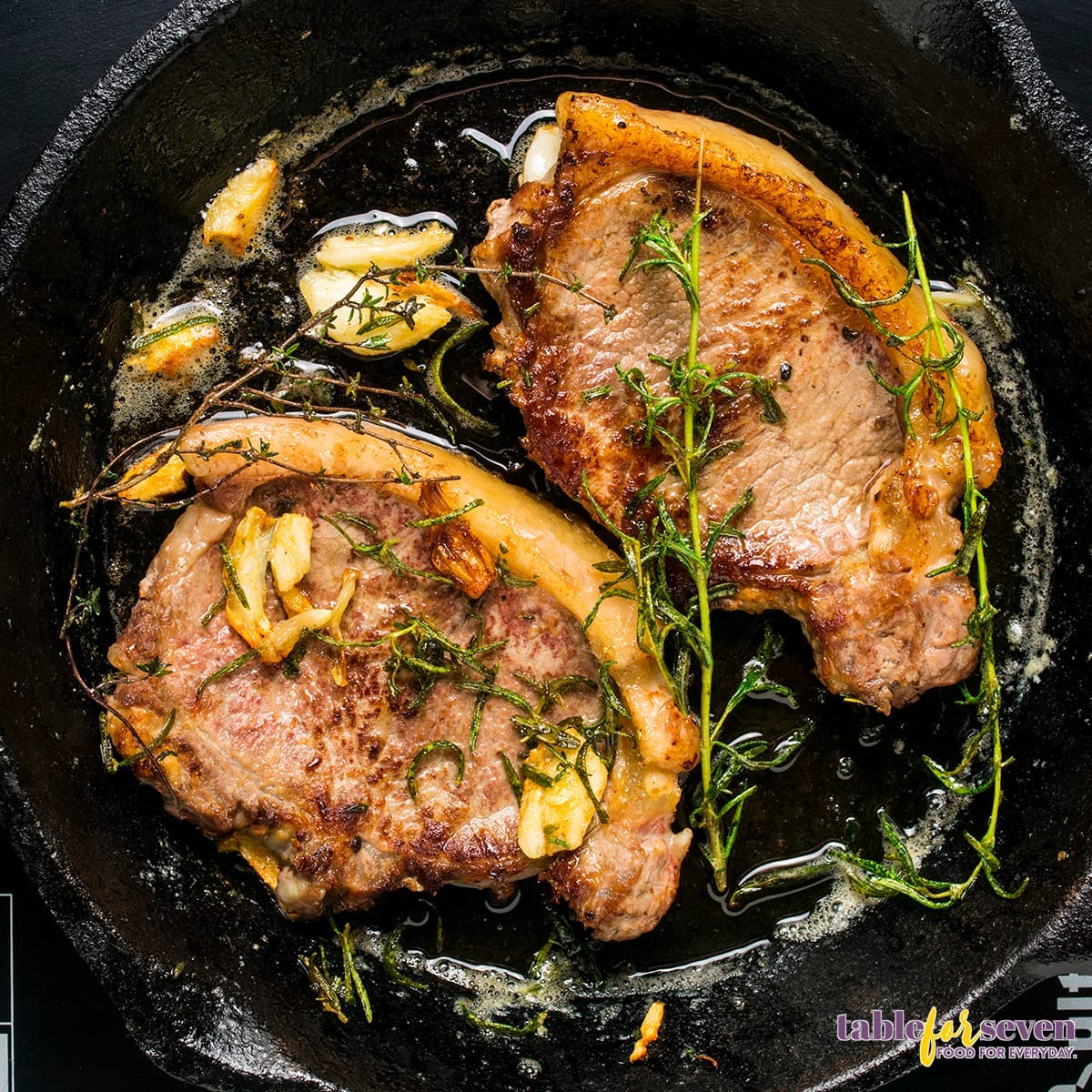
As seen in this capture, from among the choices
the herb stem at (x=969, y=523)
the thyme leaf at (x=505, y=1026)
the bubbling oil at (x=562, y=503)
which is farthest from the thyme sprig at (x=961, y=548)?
the thyme leaf at (x=505, y=1026)

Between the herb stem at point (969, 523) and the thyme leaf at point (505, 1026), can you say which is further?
the thyme leaf at point (505, 1026)

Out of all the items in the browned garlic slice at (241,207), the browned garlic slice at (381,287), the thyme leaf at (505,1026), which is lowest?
the thyme leaf at (505,1026)

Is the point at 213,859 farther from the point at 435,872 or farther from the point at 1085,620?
the point at 1085,620

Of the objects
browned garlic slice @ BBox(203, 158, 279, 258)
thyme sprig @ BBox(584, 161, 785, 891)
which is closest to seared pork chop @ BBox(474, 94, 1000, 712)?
thyme sprig @ BBox(584, 161, 785, 891)

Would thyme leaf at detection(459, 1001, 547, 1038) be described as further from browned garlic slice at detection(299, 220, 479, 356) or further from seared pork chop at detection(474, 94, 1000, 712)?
browned garlic slice at detection(299, 220, 479, 356)

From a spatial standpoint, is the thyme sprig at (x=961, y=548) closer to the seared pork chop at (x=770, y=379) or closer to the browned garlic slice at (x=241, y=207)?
the seared pork chop at (x=770, y=379)

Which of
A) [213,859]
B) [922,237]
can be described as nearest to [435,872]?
[213,859]

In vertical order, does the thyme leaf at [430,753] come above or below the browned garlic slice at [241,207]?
below

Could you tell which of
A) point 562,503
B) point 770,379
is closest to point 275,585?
point 562,503
